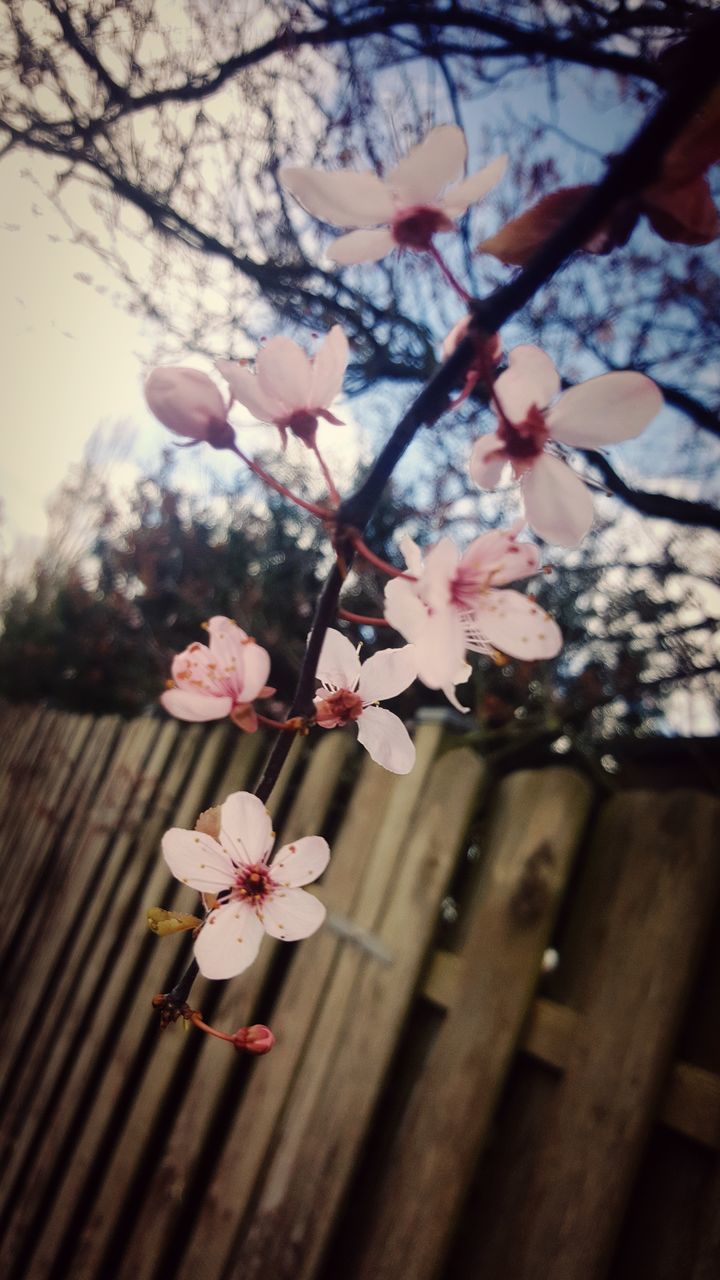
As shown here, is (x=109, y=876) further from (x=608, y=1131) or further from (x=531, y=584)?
(x=531, y=584)

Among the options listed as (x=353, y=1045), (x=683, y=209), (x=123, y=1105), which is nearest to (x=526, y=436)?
(x=683, y=209)

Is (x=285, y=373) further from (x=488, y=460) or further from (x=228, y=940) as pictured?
(x=228, y=940)

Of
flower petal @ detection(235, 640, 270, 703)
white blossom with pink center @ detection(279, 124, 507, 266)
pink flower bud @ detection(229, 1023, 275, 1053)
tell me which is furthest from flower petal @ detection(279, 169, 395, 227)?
pink flower bud @ detection(229, 1023, 275, 1053)

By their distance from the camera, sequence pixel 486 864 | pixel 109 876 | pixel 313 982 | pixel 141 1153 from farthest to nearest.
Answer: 1. pixel 109 876
2. pixel 141 1153
3. pixel 313 982
4. pixel 486 864

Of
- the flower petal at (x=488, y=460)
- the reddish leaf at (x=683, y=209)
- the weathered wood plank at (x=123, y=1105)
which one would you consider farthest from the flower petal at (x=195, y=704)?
the weathered wood plank at (x=123, y=1105)

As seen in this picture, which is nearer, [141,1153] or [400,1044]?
[400,1044]

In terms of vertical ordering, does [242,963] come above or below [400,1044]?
above

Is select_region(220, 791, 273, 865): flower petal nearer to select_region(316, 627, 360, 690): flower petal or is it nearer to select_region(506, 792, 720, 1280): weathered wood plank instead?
select_region(316, 627, 360, 690): flower petal

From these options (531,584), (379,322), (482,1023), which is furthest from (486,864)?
(379,322)
